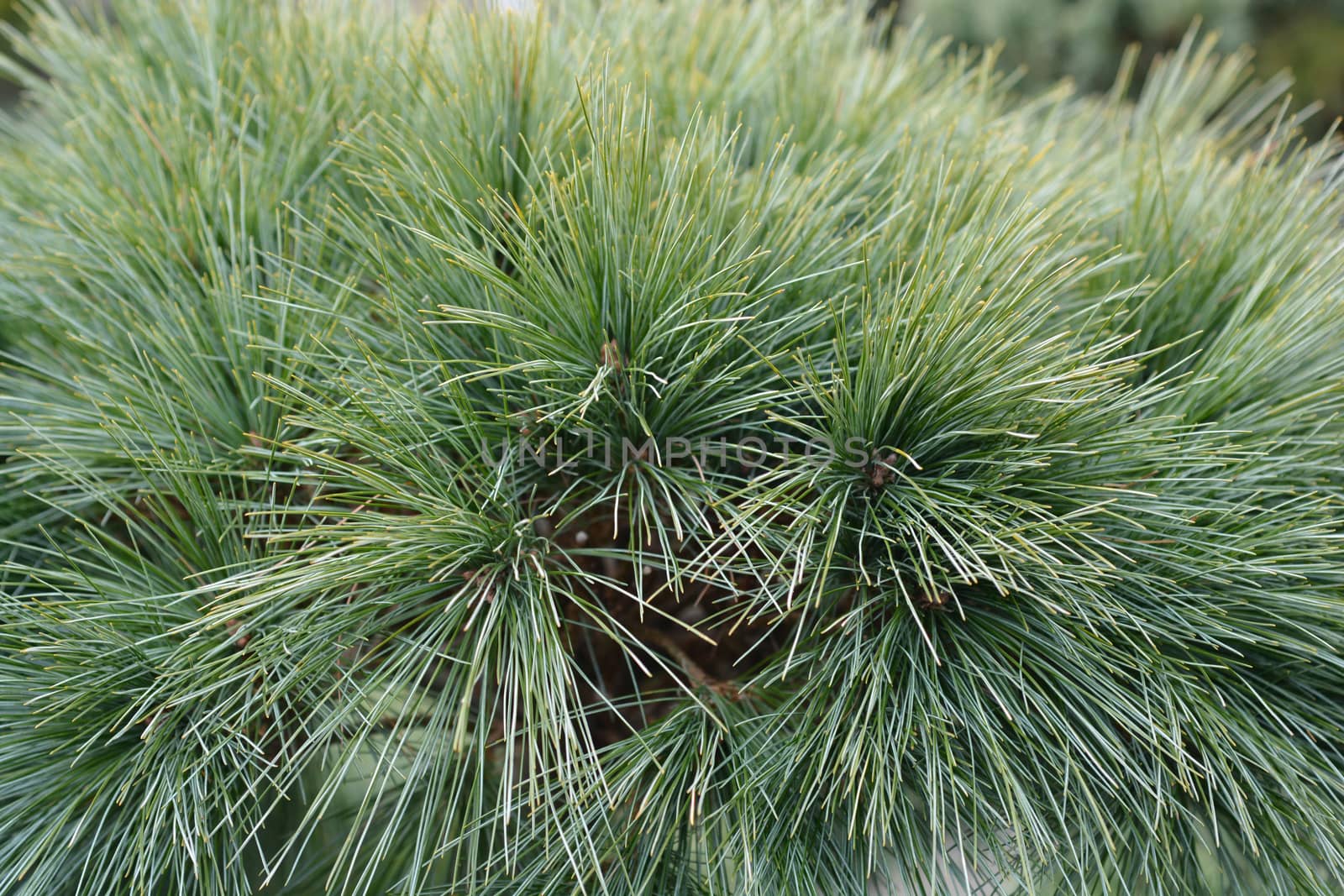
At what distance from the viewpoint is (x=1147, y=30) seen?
1.79 m

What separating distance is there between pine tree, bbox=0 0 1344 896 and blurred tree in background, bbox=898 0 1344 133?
4.85 ft

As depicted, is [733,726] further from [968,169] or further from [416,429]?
[968,169]

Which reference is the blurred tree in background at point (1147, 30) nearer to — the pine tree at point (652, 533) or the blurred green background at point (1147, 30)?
the blurred green background at point (1147, 30)

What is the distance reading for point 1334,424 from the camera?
0.55 m

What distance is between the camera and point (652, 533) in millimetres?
495

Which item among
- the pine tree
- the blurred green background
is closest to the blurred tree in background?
the blurred green background

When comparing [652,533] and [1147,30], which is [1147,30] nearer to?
[1147,30]

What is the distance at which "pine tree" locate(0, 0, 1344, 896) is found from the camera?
1.44 ft

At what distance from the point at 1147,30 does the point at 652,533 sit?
1.85 metres

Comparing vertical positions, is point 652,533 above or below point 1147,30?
below

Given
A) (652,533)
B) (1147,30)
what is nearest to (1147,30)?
(1147,30)

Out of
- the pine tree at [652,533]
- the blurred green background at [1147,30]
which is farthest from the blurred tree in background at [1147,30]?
the pine tree at [652,533]

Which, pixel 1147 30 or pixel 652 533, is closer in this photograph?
pixel 652 533

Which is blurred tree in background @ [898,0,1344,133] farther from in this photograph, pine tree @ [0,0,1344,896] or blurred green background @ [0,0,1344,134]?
pine tree @ [0,0,1344,896]
